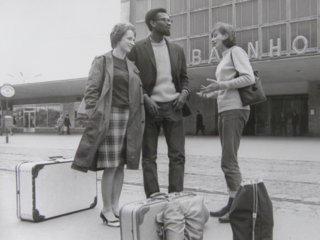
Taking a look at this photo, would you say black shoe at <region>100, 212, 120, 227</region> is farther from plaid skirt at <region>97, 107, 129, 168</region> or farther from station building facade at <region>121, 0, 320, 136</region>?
station building facade at <region>121, 0, 320, 136</region>

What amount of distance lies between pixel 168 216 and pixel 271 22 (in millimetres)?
20205

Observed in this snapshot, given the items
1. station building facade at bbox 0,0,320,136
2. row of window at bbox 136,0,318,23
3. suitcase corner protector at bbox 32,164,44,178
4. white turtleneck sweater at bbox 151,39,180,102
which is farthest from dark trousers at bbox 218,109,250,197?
row of window at bbox 136,0,318,23

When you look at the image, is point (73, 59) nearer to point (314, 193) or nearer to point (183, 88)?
point (183, 88)

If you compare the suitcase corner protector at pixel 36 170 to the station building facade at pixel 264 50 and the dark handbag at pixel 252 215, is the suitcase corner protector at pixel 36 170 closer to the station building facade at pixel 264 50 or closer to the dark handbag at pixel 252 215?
the dark handbag at pixel 252 215

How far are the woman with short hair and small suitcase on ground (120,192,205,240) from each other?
103cm

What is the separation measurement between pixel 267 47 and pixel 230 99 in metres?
18.4

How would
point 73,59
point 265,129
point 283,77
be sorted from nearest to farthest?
point 73,59 < point 283,77 < point 265,129

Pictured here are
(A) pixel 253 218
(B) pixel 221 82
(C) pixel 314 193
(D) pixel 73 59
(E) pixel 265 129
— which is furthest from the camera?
(E) pixel 265 129

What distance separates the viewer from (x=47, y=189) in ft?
12.1

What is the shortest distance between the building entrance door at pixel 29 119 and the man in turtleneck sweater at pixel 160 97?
1471 inches

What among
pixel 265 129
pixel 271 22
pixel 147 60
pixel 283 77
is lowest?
pixel 265 129

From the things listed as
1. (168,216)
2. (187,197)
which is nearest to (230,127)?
(187,197)

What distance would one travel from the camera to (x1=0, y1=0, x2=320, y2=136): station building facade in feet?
63.3

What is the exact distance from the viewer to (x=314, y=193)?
16.1ft
